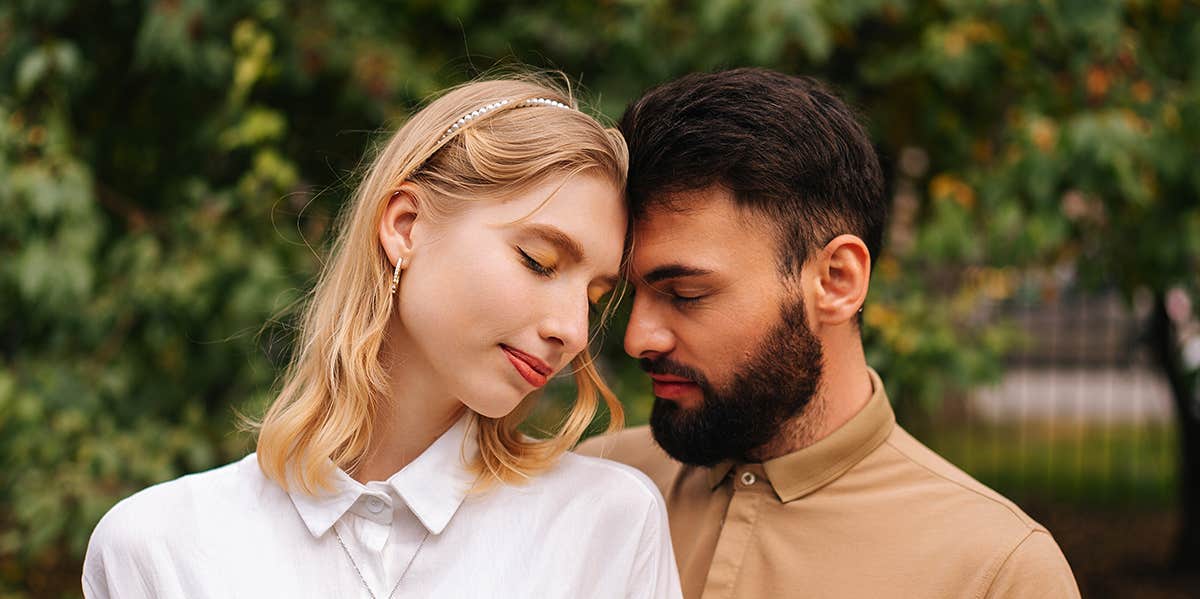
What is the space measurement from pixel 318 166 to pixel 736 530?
2653mm

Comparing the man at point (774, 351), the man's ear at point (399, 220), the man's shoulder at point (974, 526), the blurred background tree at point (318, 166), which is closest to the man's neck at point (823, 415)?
the man at point (774, 351)

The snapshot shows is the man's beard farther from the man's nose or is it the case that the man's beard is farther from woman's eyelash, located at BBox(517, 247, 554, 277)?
woman's eyelash, located at BBox(517, 247, 554, 277)

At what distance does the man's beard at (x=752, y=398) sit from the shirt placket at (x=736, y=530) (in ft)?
0.20

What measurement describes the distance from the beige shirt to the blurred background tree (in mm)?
1415

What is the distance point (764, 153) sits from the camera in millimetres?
2197

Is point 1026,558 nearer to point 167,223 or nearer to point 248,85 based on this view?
point 248,85

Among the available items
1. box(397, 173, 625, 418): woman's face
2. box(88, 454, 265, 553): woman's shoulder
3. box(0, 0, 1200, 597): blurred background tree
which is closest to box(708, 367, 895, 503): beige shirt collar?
box(397, 173, 625, 418): woman's face

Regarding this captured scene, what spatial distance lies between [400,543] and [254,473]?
31 centimetres

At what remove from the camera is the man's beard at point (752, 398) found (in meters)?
2.24

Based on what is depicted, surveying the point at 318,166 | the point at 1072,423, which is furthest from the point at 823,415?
the point at 1072,423

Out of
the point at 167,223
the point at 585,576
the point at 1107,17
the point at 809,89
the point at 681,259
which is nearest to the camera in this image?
the point at 585,576

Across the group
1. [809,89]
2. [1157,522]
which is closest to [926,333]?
[809,89]

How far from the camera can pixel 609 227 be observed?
2004mm

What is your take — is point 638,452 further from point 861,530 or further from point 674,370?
point 861,530
